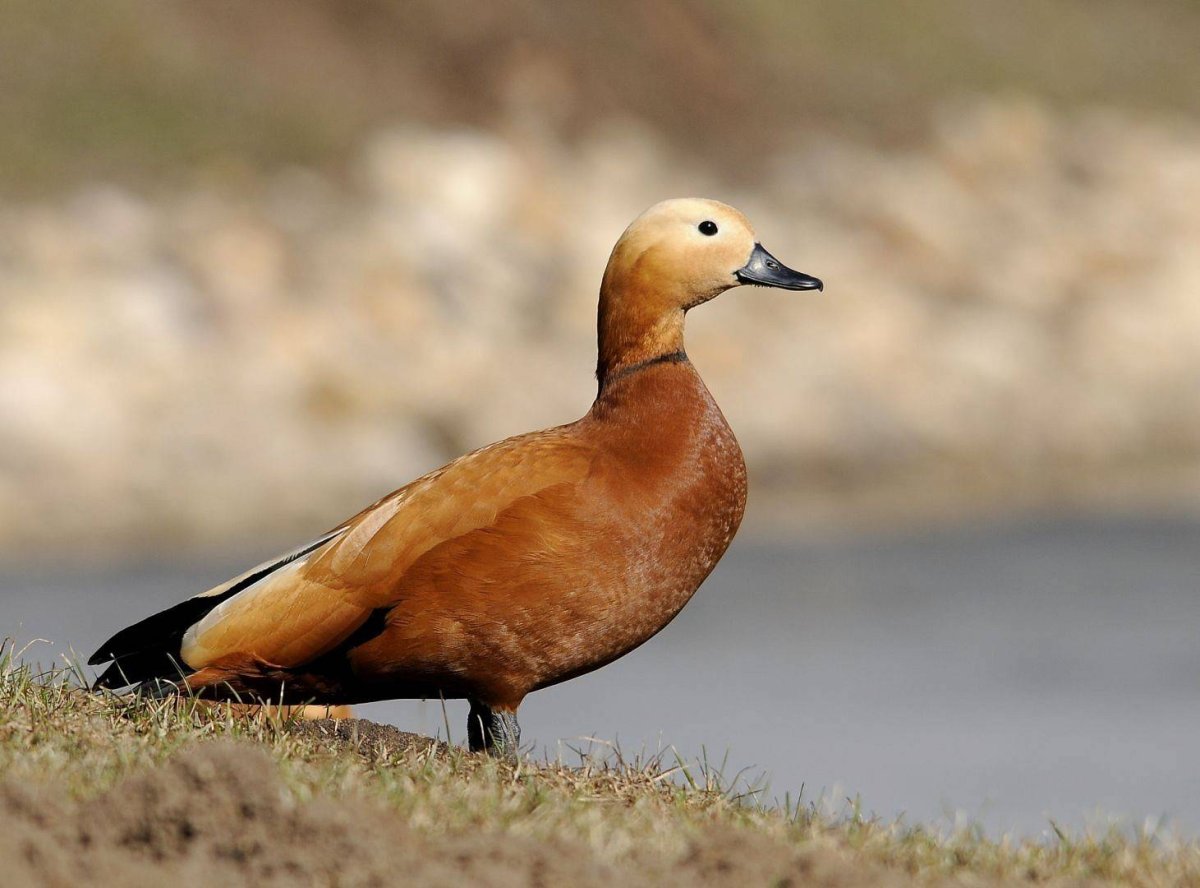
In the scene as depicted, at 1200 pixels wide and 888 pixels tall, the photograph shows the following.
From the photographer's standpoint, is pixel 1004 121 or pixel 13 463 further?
pixel 1004 121

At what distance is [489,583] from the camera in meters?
6.35

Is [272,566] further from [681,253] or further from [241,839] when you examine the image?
[241,839]

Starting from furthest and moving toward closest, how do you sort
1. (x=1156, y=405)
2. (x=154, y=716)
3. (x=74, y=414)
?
(x=1156, y=405), (x=74, y=414), (x=154, y=716)

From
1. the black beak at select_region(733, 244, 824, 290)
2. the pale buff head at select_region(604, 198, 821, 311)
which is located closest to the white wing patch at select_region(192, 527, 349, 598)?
the pale buff head at select_region(604, 198, 821, 311)

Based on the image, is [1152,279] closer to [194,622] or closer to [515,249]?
[515,249]

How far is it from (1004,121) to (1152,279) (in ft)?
15.3

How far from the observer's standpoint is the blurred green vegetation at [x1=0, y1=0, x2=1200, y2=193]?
81.1 feet

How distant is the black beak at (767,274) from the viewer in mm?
7125

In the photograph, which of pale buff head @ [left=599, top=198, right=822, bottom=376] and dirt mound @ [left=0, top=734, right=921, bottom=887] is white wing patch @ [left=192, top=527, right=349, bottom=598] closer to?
pale buff head @ [left=599, top=198, right=822, bottom=376]

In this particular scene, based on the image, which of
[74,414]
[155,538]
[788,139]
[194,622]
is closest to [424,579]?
[194,622]

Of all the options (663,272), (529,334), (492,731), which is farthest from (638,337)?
(529,334)

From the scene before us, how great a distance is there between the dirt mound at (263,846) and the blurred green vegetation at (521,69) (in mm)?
19090

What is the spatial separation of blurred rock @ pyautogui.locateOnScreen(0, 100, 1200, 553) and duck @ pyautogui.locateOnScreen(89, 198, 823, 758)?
10.6m

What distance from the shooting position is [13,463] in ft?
57.5
